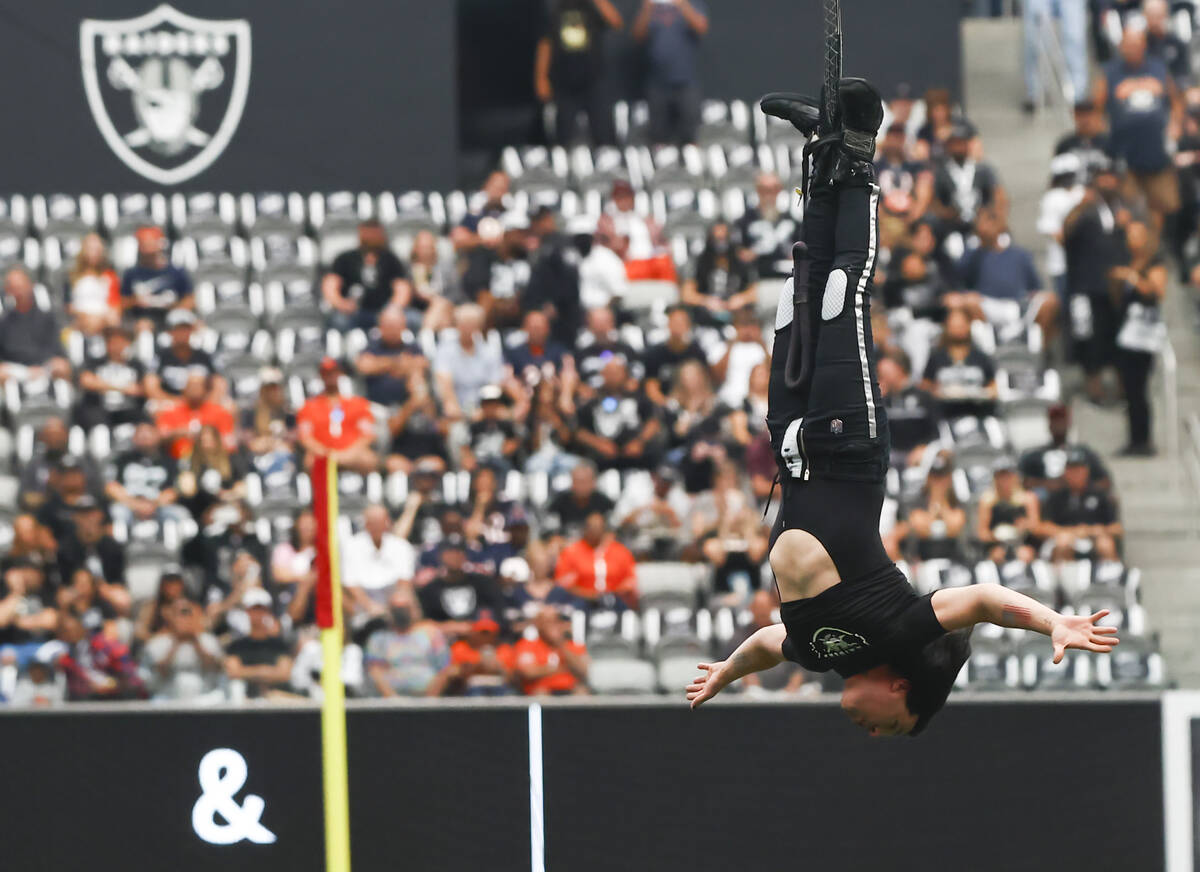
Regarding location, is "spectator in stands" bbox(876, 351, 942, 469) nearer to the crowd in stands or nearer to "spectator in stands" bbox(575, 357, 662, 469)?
the crowd in stands

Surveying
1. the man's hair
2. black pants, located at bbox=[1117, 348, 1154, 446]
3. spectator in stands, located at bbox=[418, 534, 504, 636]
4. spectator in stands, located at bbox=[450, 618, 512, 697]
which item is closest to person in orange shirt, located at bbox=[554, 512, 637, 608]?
spectator in stands, located at bbox=[418, 534, 504, 636]

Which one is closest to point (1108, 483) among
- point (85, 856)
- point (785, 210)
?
point (785, 210)

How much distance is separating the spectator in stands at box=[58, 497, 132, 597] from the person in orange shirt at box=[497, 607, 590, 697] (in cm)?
258

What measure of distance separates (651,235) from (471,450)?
2.32 meters

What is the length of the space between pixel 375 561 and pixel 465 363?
1.82 m

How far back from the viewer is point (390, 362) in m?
13.2

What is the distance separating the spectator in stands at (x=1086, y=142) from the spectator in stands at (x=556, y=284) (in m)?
3.48

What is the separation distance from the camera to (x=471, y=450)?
12.6 meters

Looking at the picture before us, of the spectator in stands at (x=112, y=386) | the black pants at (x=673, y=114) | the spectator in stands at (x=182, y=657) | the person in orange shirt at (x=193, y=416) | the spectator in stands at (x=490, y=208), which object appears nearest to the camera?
the spectator in stands at (x=182, y=657)

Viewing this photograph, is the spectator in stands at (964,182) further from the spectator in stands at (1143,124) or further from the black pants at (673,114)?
the black pants at (673,114)

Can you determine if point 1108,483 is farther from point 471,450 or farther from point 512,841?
point 512,841

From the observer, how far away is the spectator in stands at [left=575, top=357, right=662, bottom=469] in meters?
12.4

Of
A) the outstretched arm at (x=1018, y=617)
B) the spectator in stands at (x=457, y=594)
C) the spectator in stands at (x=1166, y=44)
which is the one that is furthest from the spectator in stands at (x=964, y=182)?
the outstretched arm at (x=1018, y=617)

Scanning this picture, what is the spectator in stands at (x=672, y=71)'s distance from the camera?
609 inches
